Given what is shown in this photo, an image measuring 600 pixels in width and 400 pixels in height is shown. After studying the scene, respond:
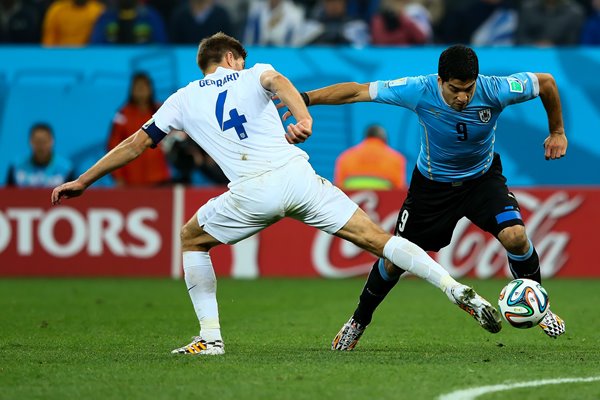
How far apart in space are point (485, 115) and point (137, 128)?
8297mm

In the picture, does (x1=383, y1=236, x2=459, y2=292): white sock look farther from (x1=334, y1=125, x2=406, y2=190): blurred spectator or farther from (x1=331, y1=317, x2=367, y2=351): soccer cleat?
(x1=334, y1=125, x2=406, y2=190): blurred spectator

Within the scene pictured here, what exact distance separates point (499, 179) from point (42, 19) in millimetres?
11259

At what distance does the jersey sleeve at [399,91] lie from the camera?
8.24m

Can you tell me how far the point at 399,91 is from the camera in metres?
8.28

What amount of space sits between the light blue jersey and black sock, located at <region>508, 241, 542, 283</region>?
721mm

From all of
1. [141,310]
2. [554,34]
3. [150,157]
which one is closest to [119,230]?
[150,157]

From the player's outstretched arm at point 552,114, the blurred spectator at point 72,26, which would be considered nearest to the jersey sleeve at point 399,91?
the player's outstretched arm at point 552,114

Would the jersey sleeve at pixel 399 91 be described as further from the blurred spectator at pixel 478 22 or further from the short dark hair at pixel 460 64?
the blurred spectator at pixel 478 22

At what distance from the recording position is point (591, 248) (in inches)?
599

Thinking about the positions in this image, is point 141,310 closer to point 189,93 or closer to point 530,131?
point 189,93

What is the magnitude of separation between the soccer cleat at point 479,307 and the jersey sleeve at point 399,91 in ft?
5.02

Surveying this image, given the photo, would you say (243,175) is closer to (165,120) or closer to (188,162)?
(165,120)

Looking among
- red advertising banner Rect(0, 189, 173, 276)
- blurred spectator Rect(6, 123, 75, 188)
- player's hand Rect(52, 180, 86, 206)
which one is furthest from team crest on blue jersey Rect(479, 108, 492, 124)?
blurred spectator Rect(6, 123, 75, 188)

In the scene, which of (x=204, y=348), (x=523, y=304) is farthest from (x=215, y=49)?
(x=523, y=304)
